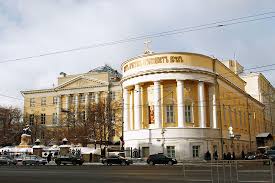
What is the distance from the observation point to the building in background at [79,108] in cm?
7494

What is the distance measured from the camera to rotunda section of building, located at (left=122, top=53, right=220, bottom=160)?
193ft

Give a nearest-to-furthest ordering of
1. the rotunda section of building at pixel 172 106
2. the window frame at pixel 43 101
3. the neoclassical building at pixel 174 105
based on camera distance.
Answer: the rotunda section of building at pixel 172 106 < the neoclassical building at pixel 174 105 < the window frame at pixel 43 101

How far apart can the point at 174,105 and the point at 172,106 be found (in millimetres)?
383

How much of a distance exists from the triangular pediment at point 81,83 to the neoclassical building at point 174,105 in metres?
27.6

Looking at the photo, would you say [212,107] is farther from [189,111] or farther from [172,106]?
[172,106]

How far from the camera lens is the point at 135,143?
6147cm

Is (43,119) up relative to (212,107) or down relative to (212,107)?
up

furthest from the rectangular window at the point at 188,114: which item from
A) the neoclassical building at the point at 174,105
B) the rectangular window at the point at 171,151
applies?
the rectangular window at the point at 171,151

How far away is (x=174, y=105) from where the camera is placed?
60.6m

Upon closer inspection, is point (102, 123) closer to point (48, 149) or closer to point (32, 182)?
point (48, 149)

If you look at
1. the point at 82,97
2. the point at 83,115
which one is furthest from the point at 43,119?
the point at 83,115

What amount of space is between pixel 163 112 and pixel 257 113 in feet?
138

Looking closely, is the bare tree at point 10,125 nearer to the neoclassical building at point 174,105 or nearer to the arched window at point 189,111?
the neoclassical building at point 174,105

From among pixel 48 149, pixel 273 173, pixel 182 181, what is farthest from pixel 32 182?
pixel 48 149
